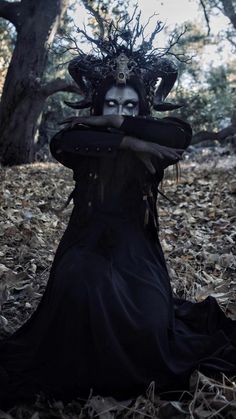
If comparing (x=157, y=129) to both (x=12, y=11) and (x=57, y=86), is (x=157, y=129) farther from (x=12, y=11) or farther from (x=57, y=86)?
(x=12, y=11)

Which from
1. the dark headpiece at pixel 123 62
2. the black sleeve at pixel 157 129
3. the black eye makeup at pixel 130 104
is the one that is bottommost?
the black sleeve at pixel 157 129

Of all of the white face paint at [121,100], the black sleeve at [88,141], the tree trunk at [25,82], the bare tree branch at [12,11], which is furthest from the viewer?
the bare tree branch at [12,11]

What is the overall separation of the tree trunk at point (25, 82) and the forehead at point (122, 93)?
5.17 metres

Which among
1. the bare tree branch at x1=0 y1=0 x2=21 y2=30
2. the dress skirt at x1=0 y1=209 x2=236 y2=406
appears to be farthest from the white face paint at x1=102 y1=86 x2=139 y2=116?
the bare tree branch at x1=0 y1=0 x2=21 y2=30

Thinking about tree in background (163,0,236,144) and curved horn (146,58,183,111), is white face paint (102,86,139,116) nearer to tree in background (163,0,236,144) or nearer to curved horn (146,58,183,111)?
curved horn (146,58,183,111)

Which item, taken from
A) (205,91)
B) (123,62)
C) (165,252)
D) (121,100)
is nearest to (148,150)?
(121,100)

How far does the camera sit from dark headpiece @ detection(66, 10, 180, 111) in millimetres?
2443

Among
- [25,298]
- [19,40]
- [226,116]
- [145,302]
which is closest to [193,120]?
[226,116]

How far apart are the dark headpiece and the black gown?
325mm

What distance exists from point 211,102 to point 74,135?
1080 centimetres

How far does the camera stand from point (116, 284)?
2080mm

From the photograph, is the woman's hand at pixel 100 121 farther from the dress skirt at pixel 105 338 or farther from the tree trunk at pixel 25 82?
the tree trunk at pixel 25 82

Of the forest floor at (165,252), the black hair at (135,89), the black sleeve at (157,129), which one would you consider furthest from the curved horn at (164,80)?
the forest floor at (165,252)

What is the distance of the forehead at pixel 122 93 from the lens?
2.39m
